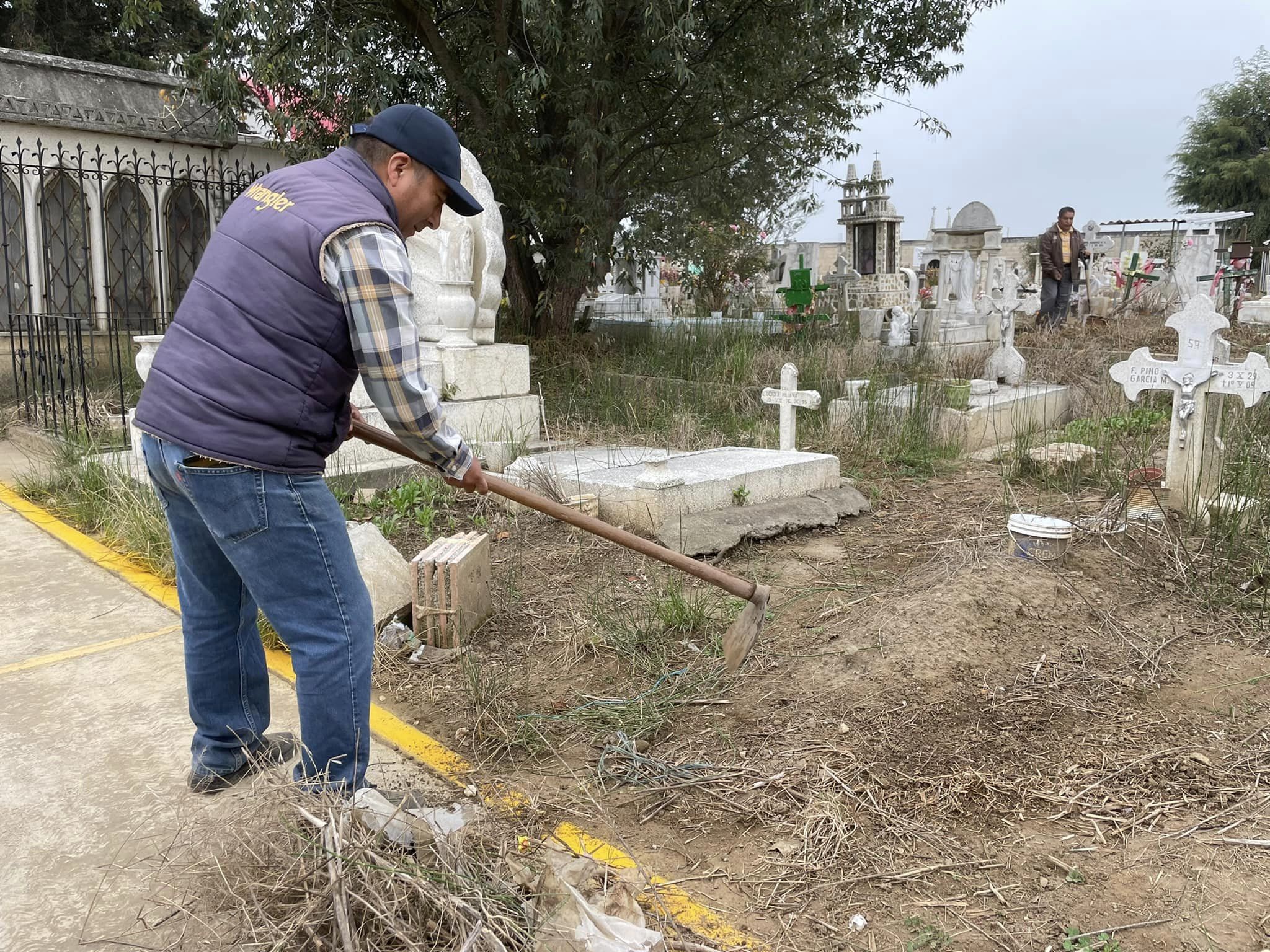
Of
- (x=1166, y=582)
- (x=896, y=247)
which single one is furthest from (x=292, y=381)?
(x=896, y=247)

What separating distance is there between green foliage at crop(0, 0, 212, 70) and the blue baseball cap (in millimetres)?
15363

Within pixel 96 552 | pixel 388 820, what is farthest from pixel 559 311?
pixel 388 820

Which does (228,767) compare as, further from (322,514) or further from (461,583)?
(461,583)

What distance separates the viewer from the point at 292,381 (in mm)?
2430

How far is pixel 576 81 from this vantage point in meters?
9.84

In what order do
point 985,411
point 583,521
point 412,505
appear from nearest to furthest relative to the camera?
1. point 583,521
2. point 412,505
3. point 985,411

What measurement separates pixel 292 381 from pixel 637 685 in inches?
71.7

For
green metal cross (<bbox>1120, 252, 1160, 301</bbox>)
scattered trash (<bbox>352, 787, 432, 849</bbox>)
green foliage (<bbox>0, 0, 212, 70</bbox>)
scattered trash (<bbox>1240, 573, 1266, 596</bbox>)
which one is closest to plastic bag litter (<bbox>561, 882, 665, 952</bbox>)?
scattered trash (<bbox>352, 787, 432, 849</bbox>)

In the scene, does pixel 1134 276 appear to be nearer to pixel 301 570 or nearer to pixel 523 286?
pixel 523 286

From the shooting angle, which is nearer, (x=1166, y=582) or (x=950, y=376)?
(x=1166, y=582)

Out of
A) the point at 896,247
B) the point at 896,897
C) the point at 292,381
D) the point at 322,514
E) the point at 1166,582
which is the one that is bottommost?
the point at 896,897

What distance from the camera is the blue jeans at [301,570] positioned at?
8.09 feet

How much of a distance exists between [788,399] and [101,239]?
915 cm

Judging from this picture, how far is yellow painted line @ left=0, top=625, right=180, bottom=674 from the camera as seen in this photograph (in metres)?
3.98
